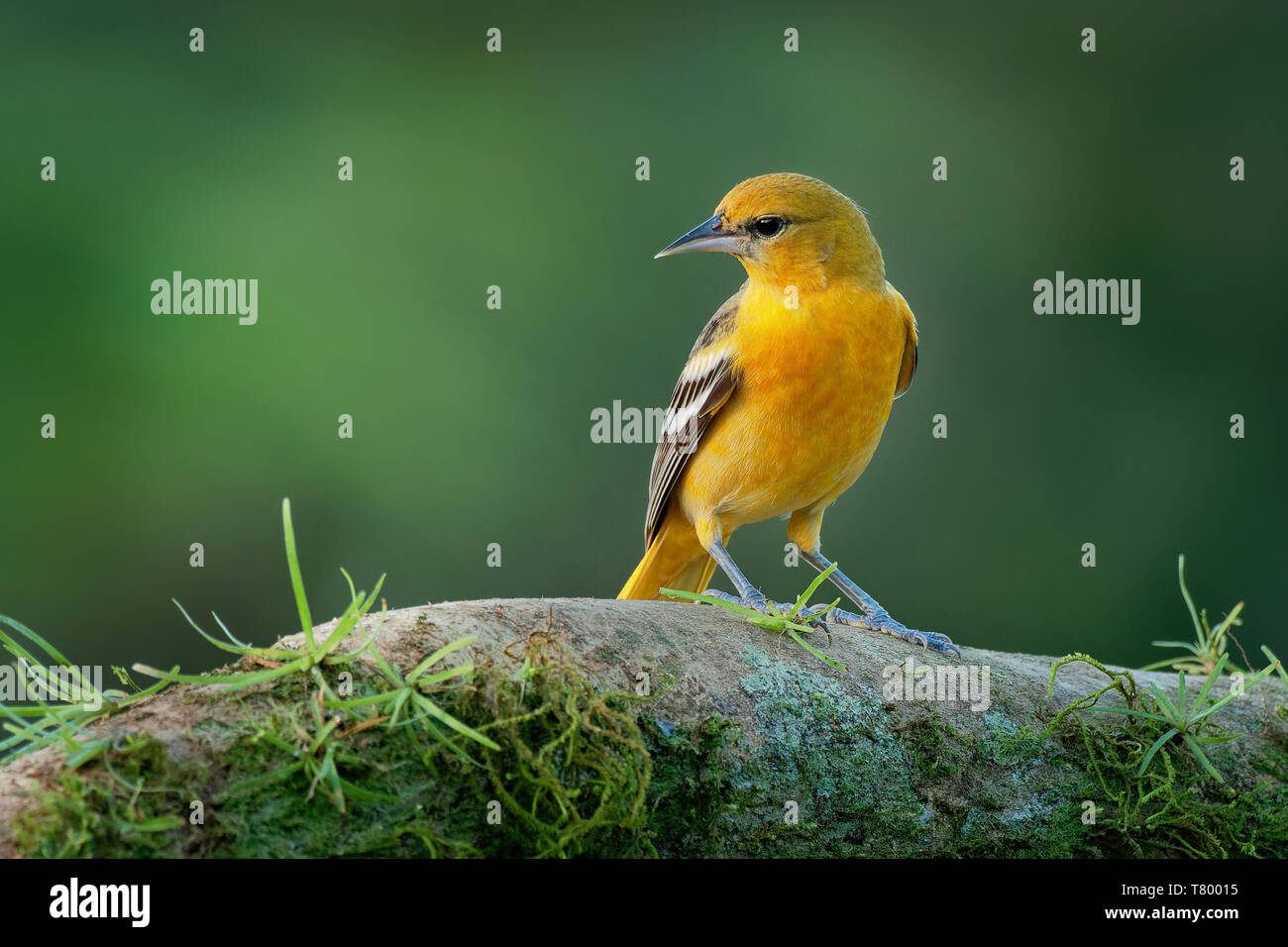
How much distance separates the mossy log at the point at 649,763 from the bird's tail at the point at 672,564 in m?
1.61

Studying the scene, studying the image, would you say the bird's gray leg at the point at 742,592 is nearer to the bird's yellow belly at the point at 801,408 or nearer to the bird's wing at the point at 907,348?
the bird's yellow belly at the point at 801,408

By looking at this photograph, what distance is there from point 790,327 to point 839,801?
2.13 metres

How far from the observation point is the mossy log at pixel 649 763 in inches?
79.5

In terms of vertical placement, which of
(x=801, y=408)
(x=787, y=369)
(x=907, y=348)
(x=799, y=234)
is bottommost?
(x=801, y=408)

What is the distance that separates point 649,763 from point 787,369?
2.22m

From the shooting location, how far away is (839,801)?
8.52 ft

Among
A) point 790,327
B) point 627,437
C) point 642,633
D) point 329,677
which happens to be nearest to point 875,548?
point 627,437

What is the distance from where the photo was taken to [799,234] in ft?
14.4

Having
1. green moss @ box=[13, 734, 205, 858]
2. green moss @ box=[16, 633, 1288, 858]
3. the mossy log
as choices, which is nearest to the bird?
the mossy log

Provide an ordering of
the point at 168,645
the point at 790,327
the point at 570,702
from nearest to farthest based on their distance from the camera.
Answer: the point at 570,702 < the point at 790,327 < the point at 168,645

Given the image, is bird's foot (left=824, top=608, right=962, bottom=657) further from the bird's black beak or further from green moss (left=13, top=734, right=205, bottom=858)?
green moss (left=13, top=734, right=205, bottom=858)

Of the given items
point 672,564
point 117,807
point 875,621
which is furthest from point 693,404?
point 117,807

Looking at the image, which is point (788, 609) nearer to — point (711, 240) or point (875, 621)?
point (875, 621)

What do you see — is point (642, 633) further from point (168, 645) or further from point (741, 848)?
point (168, 645)
